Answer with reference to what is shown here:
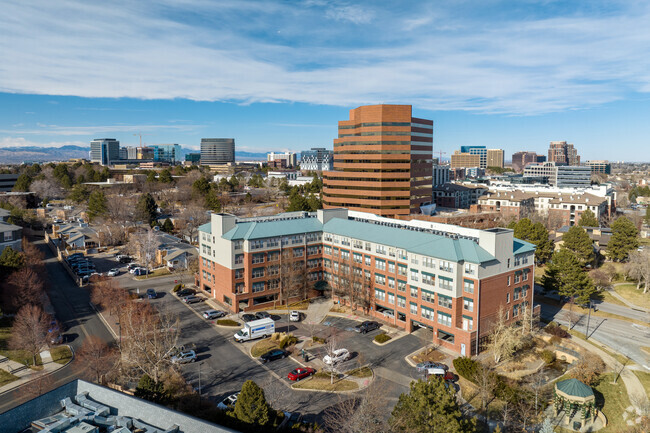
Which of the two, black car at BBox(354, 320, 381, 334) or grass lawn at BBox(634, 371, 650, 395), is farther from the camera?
black car at BBox(354, 320, 381, 334)

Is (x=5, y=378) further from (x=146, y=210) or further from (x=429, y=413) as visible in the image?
(x=146, y=210)

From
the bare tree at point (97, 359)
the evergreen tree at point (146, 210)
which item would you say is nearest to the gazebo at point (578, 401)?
the bare tree at point (97, 359)

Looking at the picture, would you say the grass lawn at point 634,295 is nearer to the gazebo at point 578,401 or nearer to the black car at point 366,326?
the gazebo at point 578,401

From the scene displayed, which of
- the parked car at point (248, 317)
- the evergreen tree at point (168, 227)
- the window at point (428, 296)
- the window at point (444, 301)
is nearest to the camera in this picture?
the window at point (444, 301)

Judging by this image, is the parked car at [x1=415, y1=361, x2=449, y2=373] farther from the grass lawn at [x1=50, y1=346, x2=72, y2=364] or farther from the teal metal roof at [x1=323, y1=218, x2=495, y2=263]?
the grass lawn at [x1=50, y1=346, x2=72, y2=364]

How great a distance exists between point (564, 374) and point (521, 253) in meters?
15.2

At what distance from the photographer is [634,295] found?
77812mm

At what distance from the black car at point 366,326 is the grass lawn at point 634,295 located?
48.2m

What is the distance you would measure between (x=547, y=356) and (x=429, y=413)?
28.6 meters

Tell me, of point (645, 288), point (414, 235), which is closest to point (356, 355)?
point (414, 235)

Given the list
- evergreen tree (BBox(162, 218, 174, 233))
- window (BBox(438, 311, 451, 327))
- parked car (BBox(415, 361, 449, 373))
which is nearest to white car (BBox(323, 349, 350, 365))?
parked car (BBox(415, 361, 449, 373))

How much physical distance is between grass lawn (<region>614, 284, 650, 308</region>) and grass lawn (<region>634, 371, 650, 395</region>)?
28.6 metres

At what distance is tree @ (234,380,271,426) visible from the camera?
31.7 metres

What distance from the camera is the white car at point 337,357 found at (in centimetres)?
4700
